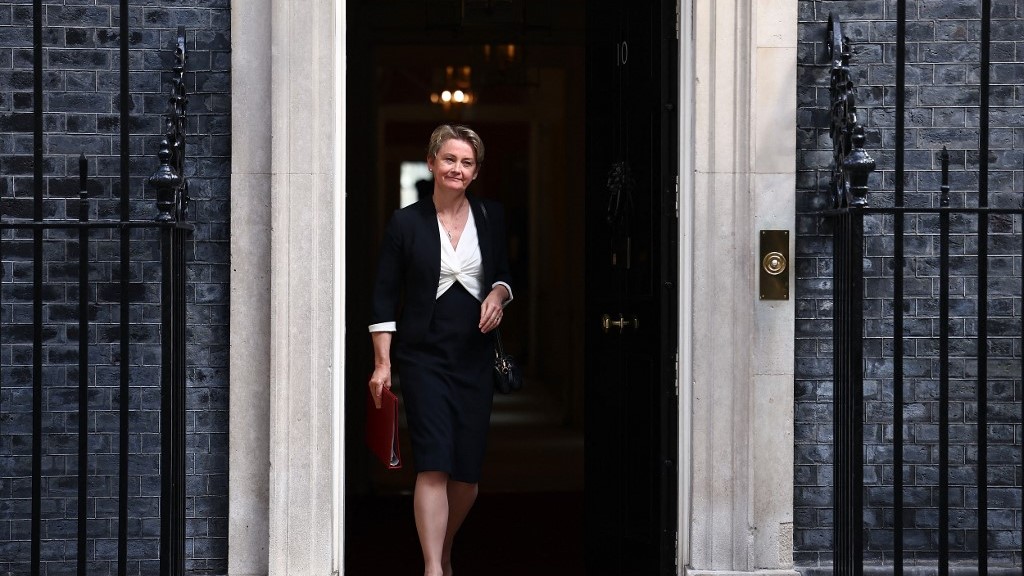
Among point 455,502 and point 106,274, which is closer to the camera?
point 106,274

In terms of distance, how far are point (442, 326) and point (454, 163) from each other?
0.64 m

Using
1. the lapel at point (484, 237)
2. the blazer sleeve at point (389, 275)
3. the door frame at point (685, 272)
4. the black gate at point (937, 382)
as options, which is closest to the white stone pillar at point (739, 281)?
the door frame at point (685, 272)

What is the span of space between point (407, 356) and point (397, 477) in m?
4.06

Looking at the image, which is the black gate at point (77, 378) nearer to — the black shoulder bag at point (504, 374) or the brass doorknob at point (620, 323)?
the black shoulder bag at point (504, 374)

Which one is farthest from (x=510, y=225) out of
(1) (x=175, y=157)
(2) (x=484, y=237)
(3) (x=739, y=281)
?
(1) (x=175, y=157)

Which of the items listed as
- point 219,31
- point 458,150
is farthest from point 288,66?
point 458,150

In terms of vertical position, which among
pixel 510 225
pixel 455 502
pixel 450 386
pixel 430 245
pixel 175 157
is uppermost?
pixel 510 225

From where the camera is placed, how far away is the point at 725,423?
504 cm

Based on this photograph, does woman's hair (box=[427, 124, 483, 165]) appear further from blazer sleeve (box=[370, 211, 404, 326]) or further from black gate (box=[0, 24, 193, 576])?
black gate (box=[0, 24, 193, 576])

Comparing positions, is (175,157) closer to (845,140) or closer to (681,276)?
(681,276)

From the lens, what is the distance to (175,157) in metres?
4.79

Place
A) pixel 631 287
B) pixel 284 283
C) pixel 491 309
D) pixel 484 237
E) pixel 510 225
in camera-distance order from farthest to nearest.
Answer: pixel 510 225, pixel 631 287, pixel 484 237, pixel 491 309, pixel 284 283

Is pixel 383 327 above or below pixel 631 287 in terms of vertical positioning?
below

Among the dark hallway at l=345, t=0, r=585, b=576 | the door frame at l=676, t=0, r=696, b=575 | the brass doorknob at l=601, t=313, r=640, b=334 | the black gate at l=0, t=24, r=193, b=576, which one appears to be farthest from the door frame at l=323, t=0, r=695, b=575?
the dark hallway at l=345, t=0, r=585, b=576
